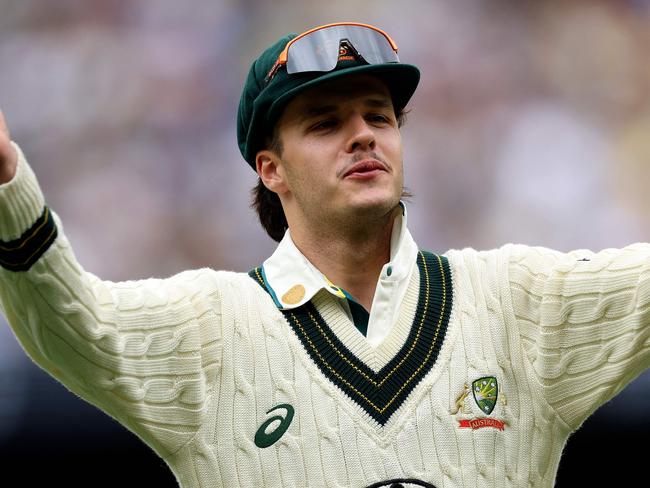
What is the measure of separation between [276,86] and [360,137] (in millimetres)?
264

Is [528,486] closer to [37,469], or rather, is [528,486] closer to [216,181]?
[37,469]

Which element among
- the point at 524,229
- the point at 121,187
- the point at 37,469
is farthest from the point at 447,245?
the point at 37,469

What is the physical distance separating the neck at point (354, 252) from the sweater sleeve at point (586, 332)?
420mm

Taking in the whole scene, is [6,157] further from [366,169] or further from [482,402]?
[482,402]

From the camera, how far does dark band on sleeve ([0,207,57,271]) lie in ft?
7.49

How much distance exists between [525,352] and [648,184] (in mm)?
3879

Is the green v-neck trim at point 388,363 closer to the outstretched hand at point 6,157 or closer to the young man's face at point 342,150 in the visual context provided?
the young man's face at point 342,150

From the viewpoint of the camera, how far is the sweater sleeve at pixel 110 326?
7.55 ft

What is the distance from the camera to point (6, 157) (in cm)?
219

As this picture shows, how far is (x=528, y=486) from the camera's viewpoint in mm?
2797

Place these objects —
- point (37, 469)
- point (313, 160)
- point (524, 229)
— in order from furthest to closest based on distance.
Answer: point (524, 229) < point (37, 469) < point (313, 160)

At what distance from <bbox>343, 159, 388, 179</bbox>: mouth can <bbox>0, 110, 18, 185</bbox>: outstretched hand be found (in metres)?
0.96

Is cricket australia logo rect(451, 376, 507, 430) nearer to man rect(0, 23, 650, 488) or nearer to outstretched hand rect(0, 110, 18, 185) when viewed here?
man rect(0, 23, 650, 488)

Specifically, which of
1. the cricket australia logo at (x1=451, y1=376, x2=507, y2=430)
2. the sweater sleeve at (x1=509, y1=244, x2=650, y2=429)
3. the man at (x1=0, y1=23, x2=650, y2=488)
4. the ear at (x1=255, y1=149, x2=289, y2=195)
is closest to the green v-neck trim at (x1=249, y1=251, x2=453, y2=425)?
the man at (x1=0, y1=23, x2=650, y2=488)
